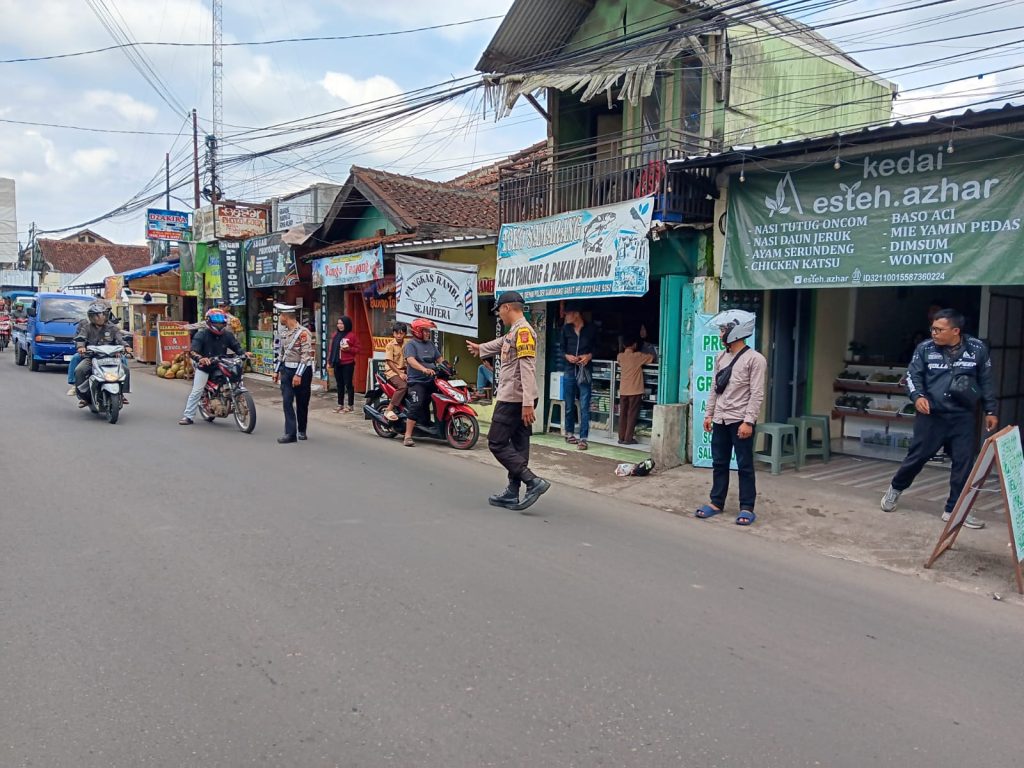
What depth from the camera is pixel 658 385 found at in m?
9.88

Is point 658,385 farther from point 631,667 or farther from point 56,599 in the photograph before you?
point 56,599

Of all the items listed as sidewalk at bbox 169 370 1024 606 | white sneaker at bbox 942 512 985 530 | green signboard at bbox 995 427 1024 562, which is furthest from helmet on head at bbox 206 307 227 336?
green signboard at bbox 995 427 1024 562

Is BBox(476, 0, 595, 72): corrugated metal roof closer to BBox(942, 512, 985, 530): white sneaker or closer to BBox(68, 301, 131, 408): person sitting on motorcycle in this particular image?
BBox(68, 301, 131, 408): person sitting on motorcycle

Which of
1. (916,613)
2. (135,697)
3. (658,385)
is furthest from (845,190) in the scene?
(135,697)

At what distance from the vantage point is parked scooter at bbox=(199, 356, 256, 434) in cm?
1108

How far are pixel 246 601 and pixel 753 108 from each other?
938 centimetres

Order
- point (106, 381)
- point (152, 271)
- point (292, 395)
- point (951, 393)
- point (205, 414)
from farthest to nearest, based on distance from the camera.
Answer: point (152, 271) → point (205, 414) → point (106, 381) → point (292, 395) → point (951, 393)

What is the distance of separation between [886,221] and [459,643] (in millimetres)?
6007

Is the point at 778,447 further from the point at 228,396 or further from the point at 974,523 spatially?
the point at 228,396

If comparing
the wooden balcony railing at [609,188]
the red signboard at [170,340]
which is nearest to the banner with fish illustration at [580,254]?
the wooden balcony railing at [609,188]

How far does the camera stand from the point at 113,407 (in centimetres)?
1105

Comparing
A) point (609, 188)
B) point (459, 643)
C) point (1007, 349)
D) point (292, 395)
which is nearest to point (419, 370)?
point (292, 395)

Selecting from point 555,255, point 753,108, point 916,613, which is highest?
point 753,108

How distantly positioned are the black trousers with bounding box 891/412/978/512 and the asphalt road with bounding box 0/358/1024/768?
1.56m
